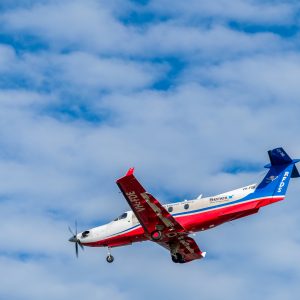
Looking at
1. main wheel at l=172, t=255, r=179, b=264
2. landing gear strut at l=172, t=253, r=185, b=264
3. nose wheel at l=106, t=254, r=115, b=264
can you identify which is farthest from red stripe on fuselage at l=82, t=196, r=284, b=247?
nose wheel at l=106, t=254, r=115, b=264

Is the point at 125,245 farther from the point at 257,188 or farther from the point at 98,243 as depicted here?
the point at 257,188

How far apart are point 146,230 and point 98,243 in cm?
580

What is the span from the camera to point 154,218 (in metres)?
98.1

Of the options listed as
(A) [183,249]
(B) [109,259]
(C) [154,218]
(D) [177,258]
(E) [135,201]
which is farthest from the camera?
(D) [177,258]

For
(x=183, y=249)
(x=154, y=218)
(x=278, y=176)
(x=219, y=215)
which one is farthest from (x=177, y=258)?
(x=278, y=176)

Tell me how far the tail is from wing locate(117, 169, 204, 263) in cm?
698

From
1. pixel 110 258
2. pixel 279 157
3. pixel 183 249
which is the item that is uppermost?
pixel 279 157

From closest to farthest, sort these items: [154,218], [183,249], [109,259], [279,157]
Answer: [154,218] → [279,157] → [109,259] → [183,249]

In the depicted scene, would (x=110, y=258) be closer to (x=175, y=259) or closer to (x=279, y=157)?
(x=175, y=259)

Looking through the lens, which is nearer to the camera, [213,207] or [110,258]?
[213,207]

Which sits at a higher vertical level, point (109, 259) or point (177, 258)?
point (109, 259)

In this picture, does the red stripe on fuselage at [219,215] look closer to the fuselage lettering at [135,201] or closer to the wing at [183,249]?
the wing at [183,249]

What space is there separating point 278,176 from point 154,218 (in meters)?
10.1

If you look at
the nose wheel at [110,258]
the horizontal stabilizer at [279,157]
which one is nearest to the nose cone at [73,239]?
the nose wheel at [110,258]
